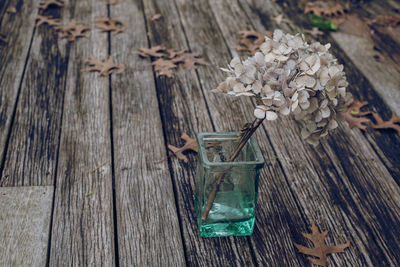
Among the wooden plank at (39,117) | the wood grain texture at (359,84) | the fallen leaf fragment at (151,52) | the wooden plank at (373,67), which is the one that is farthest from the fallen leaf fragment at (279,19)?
the wooden plank at (39,117)

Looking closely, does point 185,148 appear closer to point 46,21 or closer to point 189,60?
point 189,60

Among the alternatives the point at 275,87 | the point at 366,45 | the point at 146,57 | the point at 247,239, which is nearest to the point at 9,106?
the point at 146,57

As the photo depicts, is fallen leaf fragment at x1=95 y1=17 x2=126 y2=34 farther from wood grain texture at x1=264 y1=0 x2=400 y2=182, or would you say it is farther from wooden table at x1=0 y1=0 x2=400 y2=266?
wood grain texture at x1=264 y1=0 x2=400 y2=182

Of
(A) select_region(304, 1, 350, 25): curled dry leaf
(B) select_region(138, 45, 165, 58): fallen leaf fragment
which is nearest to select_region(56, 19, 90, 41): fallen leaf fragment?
(B) select_region(138, 45, 165, 58): fallen leaf fragment

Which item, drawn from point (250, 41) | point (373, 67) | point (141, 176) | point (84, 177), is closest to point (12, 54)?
point (84, 177)

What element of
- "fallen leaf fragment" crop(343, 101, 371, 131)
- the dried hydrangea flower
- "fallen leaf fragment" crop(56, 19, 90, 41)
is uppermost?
the dried hydrangea flower

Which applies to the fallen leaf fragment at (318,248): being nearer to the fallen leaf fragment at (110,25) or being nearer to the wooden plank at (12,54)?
the wooden plank at (12,54)

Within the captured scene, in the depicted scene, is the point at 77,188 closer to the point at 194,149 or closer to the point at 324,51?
the point at 194,149

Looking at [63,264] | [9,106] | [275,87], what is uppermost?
[275,87]
